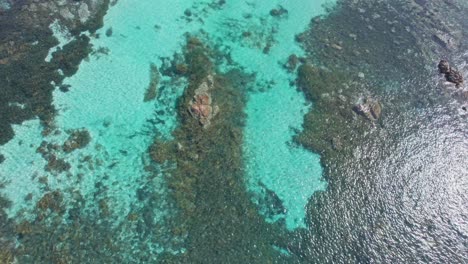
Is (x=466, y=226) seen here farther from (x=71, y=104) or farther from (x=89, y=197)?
(x=71, y=104)

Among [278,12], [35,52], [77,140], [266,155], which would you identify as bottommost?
[266,155]

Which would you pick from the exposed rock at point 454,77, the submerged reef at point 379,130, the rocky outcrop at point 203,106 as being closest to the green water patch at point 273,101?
the submerged reef at point 379,130

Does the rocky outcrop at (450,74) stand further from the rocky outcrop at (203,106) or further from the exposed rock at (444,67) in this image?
the rocky outcrop at (203,106)

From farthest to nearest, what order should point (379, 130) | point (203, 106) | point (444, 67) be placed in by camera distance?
point (444, 67)
point (379, 130)
point (203, 106)

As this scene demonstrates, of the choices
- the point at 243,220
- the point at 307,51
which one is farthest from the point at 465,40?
the point at 243,220

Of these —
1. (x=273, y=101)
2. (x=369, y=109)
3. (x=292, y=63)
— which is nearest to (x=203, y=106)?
(x=273, y=101)

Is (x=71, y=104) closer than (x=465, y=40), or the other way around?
(x=71, y=104)

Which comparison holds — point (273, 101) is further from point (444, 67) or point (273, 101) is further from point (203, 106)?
point (444, 67)
